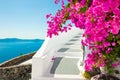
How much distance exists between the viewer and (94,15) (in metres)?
3.57

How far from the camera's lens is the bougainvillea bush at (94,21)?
3301 mm

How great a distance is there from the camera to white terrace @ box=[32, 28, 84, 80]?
35.2 ft

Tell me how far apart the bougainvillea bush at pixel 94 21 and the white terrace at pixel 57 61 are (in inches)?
177

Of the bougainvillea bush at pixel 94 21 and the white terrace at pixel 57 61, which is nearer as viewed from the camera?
the bougainvillea bush at pixel 94 21

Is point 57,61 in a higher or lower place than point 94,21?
lower

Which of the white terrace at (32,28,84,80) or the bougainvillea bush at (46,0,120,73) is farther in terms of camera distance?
the white terrace at (32,28,84,80)

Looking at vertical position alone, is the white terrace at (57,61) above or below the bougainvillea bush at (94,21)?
below

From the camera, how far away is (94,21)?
3.72m

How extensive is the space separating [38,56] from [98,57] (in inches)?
223

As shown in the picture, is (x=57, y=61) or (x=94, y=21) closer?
(x=94, y=21)

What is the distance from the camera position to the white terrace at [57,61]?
10742mm

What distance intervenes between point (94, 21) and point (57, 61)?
9070 mm

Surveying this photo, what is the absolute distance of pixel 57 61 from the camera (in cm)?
1270

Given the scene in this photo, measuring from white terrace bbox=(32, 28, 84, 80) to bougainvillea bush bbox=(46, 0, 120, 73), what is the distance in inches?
177
